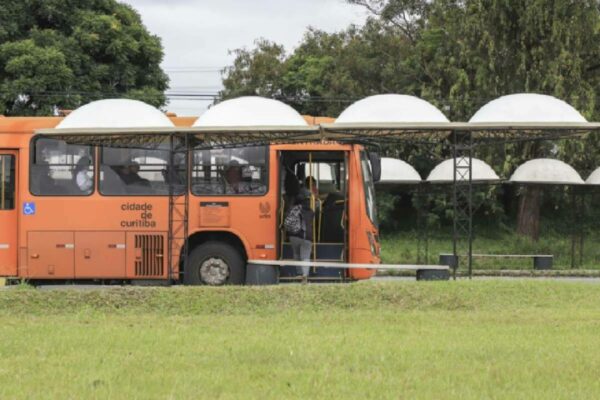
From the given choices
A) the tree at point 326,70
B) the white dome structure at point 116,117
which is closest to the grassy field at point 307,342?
the white dome structure at point 116,117

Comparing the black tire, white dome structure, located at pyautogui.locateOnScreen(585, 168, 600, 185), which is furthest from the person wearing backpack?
white dome structure, located at pyautogui.locateOnScreen(585, 168, 600, 185)

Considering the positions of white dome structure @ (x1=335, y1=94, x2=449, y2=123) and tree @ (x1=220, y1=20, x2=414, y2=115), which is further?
tree @ (x1=220, y1=20, x2=414, y2=115)

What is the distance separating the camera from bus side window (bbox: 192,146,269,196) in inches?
731

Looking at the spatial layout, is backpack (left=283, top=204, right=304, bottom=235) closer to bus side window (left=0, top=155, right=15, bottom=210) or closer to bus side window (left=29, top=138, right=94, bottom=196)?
bus side window (left=29, top=138, right=94, bottom=196)

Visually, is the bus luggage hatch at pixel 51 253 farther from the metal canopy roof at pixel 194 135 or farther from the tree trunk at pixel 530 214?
the tree trunk at pixel 530 214

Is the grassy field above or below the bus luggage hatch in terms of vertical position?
below

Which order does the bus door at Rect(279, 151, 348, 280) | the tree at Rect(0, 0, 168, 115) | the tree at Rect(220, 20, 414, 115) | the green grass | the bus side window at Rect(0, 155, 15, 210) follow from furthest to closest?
the tree at Rect(220, 20, 414, 115)
the tree at Rect(0, 0, 168, 115)
the green grass
the bus side window at Rect(0, 155, 15, 210)
the bus door at Rect(279, 151, 348, 280)

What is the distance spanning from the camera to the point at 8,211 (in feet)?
61.7

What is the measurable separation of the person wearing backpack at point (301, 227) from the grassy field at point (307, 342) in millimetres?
3688

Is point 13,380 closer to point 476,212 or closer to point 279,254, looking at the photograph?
point 279,254

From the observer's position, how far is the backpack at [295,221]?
17906 millimetres

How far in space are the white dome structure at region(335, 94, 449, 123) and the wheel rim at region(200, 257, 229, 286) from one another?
3.44 metres

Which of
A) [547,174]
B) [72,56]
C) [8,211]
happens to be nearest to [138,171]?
[8,211]

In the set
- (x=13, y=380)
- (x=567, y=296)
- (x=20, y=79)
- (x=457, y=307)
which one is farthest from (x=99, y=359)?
(x=20, y=79)
